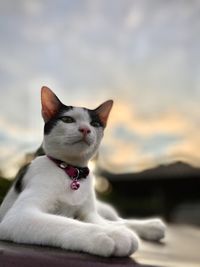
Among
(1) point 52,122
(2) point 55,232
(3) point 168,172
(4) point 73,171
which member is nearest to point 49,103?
(1) point 52,122

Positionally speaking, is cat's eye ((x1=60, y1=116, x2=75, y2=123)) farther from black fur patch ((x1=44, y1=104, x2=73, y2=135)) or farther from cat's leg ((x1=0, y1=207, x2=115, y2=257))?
cat's leg ((x1=0, y1=207, x2=115, y2=257))

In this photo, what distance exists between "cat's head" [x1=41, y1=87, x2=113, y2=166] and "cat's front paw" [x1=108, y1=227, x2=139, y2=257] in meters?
0.21

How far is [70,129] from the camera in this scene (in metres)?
0.90

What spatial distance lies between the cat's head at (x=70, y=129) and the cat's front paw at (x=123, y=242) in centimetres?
21

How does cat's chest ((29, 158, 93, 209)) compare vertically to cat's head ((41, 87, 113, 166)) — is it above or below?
below

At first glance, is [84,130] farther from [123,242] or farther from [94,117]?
[123,242]

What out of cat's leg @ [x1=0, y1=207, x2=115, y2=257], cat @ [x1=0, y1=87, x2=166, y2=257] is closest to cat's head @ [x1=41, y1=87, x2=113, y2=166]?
cat @ [x1=0, y1=87, x2=166, y2=257]

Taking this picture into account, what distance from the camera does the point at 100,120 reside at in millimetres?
955

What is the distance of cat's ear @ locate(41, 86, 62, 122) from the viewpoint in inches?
35.6

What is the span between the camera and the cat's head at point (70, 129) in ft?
2.92

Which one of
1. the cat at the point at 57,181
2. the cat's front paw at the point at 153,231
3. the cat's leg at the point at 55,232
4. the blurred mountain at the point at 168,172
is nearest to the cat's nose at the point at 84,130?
the cat at the point at 57,181

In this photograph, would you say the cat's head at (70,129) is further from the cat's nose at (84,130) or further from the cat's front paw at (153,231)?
the cat's front paw at (153,231)

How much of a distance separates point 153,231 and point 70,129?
418 mm

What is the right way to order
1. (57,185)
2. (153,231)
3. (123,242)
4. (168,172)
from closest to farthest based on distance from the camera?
(123,242) < (57,185) < (153,231) < (168,172)
